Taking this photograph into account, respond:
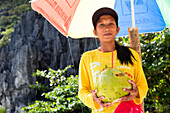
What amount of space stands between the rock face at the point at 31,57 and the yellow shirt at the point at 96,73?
1109 cm

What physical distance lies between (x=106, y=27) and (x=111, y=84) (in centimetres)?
43

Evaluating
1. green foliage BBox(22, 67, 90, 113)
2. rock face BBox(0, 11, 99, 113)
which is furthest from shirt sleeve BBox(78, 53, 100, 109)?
rock face BBox(0, 11, 99, 113)

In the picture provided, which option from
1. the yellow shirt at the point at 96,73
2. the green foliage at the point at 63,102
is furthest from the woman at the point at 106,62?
the green foliage at the point at 63,102

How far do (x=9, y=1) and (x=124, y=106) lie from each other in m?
25.7

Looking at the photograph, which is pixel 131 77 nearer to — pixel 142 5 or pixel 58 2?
pixel 58 2

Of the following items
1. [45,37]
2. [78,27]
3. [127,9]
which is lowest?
[78,27]

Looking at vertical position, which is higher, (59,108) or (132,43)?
(132,43)

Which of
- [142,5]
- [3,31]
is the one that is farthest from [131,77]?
[3,31]

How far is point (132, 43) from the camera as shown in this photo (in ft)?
6.43

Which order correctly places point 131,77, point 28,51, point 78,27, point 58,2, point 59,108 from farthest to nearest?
point 28,51 → point 59,108 → point 78,27 → point 58,2 → point 131,77

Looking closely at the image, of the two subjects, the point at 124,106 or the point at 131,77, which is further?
the point at 131,77

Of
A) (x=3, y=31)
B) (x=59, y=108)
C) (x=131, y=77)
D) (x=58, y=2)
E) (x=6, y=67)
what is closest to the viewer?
(x=131, y=77)

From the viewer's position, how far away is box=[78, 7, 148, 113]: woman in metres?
1.41

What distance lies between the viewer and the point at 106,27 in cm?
148
